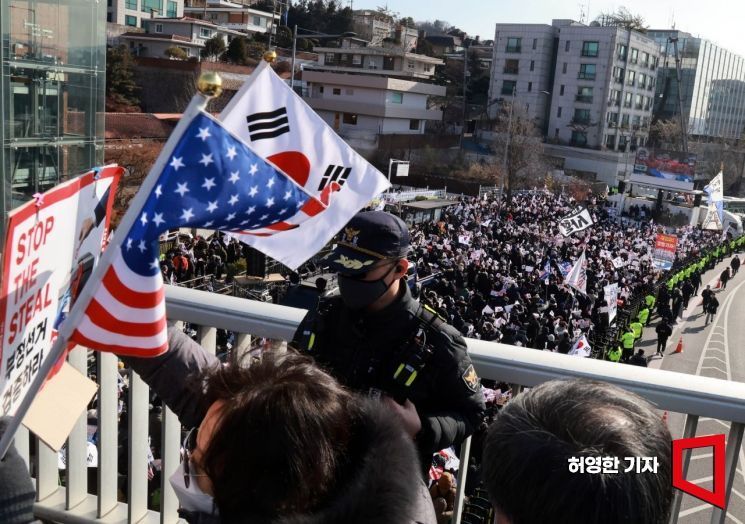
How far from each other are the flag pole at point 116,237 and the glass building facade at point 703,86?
263ft

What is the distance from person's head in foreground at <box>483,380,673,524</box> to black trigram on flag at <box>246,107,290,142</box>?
1798 millimetres

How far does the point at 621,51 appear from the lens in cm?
6156

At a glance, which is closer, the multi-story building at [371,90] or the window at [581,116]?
the multi-story building at [371,90]

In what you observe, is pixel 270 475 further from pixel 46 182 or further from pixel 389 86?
pixel 389 86

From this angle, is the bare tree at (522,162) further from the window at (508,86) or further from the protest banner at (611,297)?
the protest banner at (611,297)

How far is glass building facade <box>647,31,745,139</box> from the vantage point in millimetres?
75938

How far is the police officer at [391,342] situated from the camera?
2270 mm

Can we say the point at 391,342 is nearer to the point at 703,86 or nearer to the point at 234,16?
the point at 234,16

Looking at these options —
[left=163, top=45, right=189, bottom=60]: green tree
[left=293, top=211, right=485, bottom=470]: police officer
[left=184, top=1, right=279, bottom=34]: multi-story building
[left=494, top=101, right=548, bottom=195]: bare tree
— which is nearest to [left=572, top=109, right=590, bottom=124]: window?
[left=494, top=101, right=548, bottom=195]: bare tree

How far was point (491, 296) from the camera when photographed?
19.4 m

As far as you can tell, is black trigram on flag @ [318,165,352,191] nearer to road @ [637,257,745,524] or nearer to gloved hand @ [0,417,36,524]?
gloved hand @ [0,417,36,524]

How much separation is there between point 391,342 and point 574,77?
6395cm

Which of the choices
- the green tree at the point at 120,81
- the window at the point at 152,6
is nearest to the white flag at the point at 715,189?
the green tree at the point at 120,81

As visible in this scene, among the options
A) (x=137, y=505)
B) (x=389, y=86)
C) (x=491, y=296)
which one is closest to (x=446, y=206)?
(x=491, y=296)
